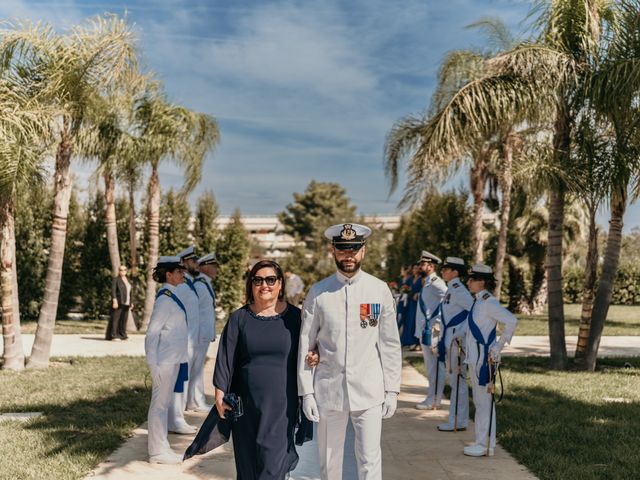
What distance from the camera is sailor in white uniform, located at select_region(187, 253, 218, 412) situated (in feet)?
27.1

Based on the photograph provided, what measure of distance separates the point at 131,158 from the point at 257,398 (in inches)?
549

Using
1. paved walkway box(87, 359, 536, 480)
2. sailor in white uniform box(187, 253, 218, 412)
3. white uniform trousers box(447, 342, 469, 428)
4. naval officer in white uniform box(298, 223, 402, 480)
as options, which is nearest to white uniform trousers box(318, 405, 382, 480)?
naval officer in white uniform box(298, 223, 402, 480)

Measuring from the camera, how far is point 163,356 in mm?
5949

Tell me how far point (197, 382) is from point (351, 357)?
4.70 m

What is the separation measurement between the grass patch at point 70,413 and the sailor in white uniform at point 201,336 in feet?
2.04

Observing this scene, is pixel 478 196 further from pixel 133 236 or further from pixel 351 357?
pixel 351 357

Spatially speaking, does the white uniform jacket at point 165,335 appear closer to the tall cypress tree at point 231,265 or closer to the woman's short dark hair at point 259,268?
the woman's short dark hair at point 259,268

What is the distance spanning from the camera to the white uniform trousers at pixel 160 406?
5.96m

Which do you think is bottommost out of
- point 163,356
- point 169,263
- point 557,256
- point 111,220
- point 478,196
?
point 163,356

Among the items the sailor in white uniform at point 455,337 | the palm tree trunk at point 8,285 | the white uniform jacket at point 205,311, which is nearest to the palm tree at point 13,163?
the palm tree trunk at point 8,285

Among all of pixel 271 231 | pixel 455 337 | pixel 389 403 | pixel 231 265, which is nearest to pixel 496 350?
pixel 455 337

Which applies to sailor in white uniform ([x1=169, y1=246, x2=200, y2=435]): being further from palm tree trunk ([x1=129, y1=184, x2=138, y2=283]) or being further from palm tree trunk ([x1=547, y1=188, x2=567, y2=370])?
palm tree trunk ([x1=129, y1=184, x2=138, y2=283])

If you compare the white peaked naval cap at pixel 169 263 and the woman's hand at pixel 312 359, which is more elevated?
the white peaked naval cap at pixel 169 263

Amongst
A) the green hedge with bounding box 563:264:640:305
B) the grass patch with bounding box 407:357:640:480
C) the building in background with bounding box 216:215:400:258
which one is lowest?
the grass patch with bounding box 407:357:640:480
